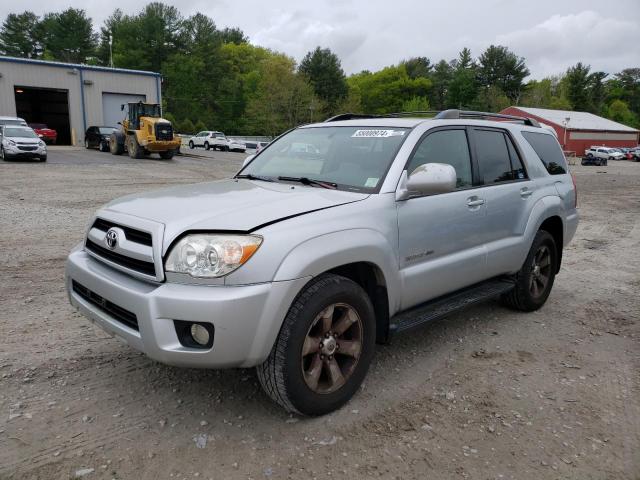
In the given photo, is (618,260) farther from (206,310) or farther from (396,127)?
(206,310)

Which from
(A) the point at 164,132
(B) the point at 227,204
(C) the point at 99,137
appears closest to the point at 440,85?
(C) the point at 99,137

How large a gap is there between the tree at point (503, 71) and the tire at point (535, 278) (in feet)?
300

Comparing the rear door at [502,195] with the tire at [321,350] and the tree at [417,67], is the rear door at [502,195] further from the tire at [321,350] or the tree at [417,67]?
the tree at [417,67]

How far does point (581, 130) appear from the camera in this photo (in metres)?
62.3

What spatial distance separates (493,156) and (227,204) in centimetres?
258

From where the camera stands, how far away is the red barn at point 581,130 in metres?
61.3

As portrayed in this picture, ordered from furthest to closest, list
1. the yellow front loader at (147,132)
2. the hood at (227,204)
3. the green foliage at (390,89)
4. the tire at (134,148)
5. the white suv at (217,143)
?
the green foliage at (390,89) < the white suv at (217,143) < the tire at (134,148) < the yellow front loader at (147,132) < the hood at (227,204)

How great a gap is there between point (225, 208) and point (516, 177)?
2945mm

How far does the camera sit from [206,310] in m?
2.61

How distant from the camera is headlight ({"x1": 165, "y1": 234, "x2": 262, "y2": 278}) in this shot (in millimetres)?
2701

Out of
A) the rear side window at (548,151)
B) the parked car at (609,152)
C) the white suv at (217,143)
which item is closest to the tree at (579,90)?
the parked car at (609,152)

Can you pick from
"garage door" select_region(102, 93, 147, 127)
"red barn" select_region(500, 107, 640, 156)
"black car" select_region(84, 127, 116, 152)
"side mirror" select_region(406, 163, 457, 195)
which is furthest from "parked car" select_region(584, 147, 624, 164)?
"side mirror" select_region(406, 163, 457, 195)

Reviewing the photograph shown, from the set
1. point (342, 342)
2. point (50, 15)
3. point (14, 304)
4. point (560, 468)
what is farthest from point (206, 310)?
point (50, 15)

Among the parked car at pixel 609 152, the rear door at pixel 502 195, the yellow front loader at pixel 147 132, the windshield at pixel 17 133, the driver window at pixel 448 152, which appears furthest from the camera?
the parked car at pixel 609 152
